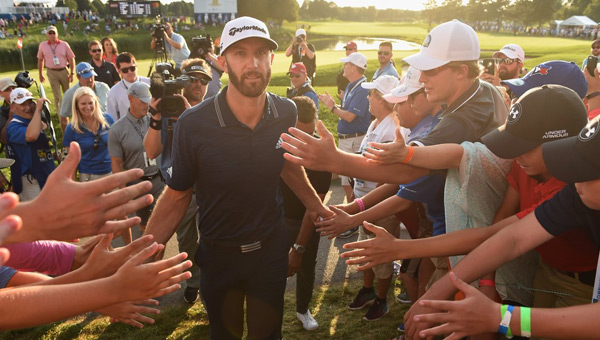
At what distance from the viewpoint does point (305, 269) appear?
179 inches

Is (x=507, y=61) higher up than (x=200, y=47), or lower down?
lower down

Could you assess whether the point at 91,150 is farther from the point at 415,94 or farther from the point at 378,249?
the point at 378,249

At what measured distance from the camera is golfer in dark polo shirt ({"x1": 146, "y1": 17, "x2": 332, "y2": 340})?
10.2 feet

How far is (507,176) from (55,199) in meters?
2.49

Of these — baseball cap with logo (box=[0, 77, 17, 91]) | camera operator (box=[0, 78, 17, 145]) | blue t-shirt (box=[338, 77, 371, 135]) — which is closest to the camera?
camera operator (box=[0, 78, 17, 145])

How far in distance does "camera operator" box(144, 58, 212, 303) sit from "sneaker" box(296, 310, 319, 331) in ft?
4.13

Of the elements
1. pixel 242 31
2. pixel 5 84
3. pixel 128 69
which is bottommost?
pixel 5 84

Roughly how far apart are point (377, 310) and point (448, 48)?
2.91 meters

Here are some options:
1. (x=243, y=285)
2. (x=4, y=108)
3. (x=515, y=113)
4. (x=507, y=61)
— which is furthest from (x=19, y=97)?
(x=507, y=61)

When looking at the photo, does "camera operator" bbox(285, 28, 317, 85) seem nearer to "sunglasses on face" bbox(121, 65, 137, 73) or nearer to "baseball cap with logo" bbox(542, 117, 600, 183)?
"sunglasses on face" bbox(121, 65, 137, 73)

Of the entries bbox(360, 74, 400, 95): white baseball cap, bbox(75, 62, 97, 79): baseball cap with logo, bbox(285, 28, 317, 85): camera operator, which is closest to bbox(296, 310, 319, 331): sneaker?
bbox(360, 74, 400, 95): white baseball cap

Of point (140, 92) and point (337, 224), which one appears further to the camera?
point (140, 92)

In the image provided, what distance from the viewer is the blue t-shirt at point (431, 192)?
319 cm

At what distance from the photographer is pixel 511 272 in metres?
2.83
